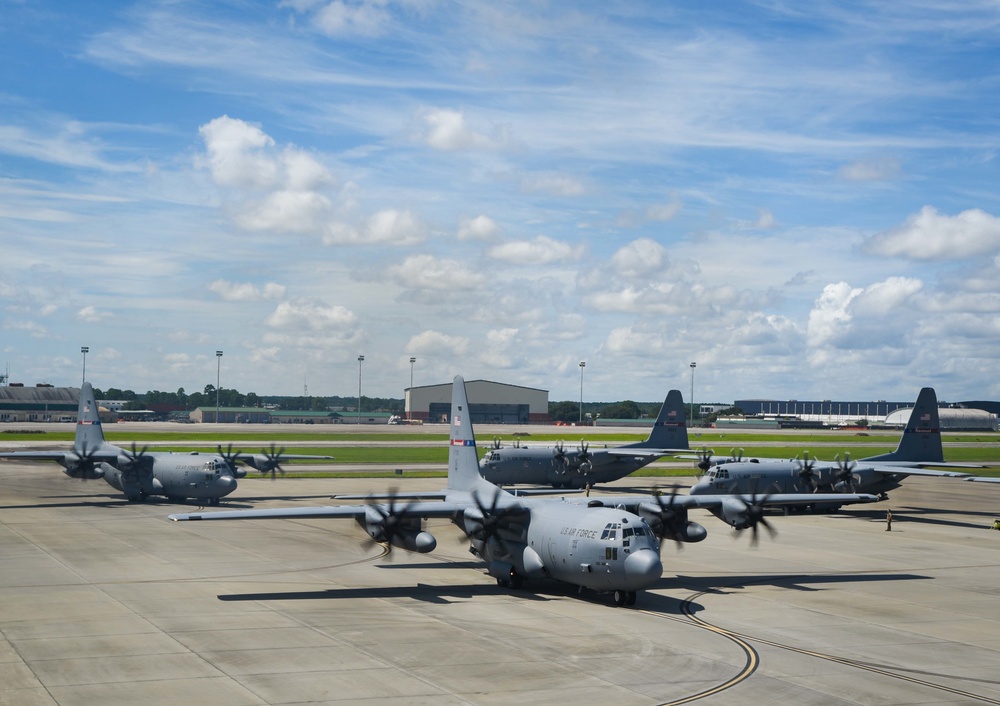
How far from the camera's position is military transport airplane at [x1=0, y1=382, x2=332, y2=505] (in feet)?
188

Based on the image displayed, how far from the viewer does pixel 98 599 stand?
29984 mm

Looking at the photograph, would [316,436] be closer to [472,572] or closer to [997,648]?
[472,572]

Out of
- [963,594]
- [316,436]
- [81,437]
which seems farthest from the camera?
[316,436]

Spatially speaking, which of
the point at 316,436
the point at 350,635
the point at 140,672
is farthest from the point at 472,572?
the point at 316,436

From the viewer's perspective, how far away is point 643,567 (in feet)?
90.6

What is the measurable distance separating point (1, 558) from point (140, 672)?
20.4 meters

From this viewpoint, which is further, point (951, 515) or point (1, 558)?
point (951, 515)

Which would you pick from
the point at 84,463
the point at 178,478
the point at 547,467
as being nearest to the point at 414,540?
the point at 178,478

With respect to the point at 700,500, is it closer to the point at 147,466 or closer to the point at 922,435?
the point at 922,435

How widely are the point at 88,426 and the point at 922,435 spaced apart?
184 ft

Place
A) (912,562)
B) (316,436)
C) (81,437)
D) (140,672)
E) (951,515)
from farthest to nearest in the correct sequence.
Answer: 1. (316,436)
2. (81,437)
3. (951,515)
4. (912,562)
5. (140,672)

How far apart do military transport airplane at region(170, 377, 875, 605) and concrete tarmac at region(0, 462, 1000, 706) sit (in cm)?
96

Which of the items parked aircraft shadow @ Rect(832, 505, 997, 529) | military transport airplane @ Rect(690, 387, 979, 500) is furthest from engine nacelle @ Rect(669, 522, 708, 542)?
parked aircraft shadow @ Rect(832, 505, 997, 529)

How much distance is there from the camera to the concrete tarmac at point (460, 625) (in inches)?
805
